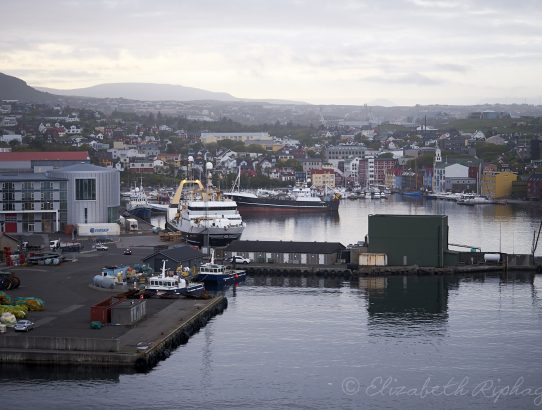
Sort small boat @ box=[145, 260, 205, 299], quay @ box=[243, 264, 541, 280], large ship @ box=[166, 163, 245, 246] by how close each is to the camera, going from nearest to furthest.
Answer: small boat @ box=[145, 260, 205, 299]
quay @ box=[243, 264, 541, 280]
large ship @ box=[166, 163, 245, 246]

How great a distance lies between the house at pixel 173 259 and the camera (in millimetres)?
16219

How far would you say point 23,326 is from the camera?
11609 millimetres

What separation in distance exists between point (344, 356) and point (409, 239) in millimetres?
6259

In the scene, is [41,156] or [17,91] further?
[17,91]

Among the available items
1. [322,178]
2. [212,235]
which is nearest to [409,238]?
[212,235]

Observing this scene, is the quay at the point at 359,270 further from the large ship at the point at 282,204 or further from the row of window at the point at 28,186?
the large ship at the point at 282,204

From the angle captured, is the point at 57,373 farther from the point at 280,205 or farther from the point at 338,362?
the point at 280,205

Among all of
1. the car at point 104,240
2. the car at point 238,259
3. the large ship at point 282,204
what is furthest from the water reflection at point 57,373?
the large ship at point 282,204

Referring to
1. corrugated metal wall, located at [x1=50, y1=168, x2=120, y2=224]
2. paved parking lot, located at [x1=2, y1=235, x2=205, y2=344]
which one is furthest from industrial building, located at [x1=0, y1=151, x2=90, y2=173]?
paved parking lot, located at [x1=2, y1=235, x2=205, y2=344]

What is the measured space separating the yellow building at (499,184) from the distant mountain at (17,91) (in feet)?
255

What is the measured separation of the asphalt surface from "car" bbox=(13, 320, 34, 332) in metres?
0.07

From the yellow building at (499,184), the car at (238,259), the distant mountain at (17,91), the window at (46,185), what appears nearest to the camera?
the car at (238,259)

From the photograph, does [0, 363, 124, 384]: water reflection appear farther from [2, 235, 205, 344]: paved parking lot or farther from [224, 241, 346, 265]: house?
[224, 241, 346, 265]: house

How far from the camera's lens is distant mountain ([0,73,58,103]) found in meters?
113
